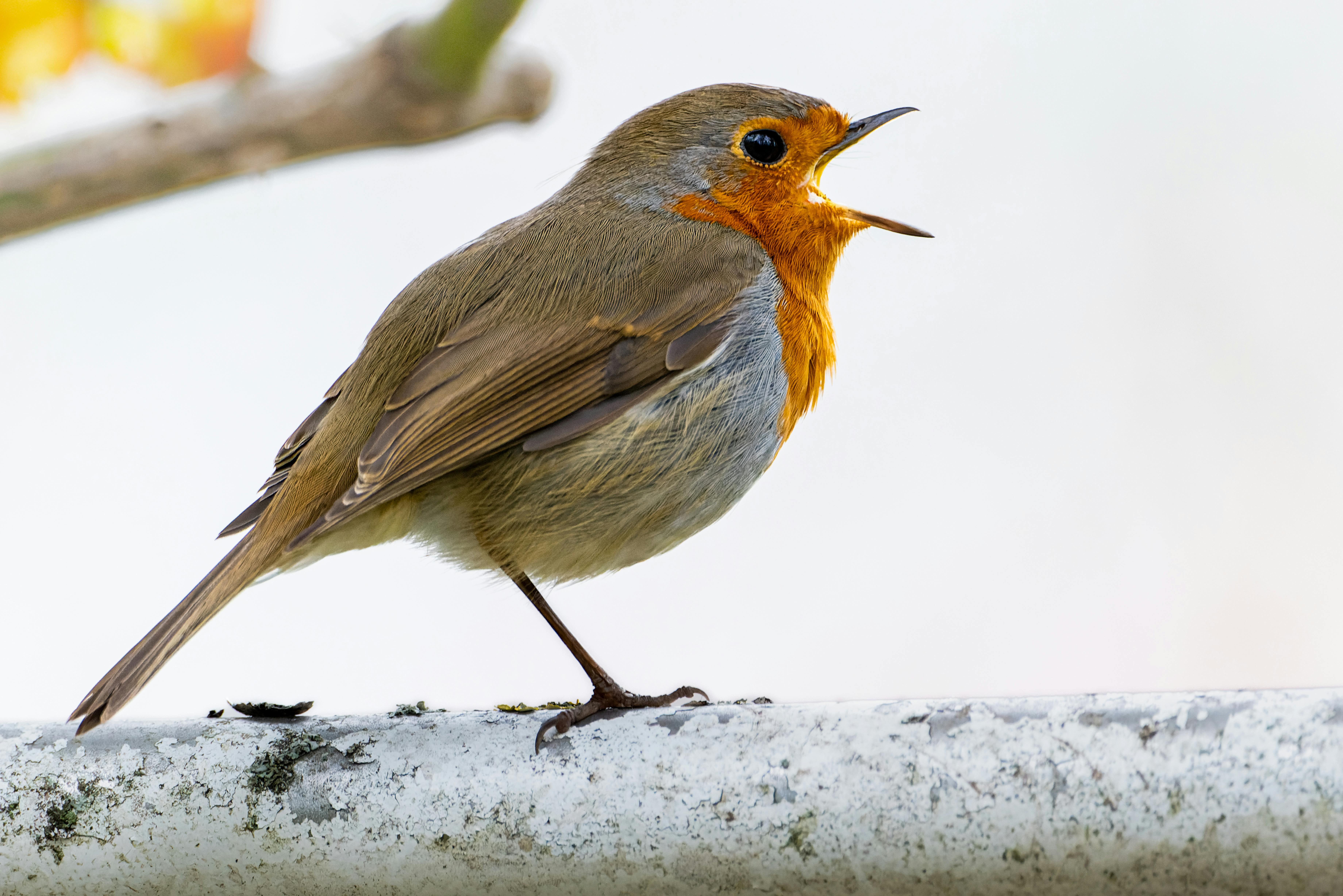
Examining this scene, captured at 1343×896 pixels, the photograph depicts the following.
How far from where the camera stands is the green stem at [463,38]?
8.05 feet

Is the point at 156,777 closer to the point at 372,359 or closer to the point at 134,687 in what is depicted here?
the point at 134,687

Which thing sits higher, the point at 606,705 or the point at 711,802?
the point at 606,705

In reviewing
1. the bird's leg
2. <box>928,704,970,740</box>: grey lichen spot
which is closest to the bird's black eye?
the bird's leg

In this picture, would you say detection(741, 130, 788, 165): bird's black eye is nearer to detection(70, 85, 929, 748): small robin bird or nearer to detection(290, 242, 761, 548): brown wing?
detection(70, 85, 929, 748): small robin bird

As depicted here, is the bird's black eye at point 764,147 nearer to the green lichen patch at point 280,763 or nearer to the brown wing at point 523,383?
the brown wing at point 523,383

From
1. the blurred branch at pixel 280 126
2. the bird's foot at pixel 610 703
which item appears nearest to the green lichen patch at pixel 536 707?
the bird's foot at pixel 610 703

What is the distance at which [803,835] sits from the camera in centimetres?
173

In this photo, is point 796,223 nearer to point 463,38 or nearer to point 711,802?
point 463,38

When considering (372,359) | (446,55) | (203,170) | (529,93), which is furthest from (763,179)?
(203,170)

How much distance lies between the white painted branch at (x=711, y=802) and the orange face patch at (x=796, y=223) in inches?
37.1

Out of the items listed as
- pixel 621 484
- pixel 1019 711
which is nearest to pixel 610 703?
pixel 621 484

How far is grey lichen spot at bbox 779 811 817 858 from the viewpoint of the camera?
5.66 feet

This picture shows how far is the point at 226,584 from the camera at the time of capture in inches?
87.0

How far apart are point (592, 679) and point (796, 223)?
1.11 metres
